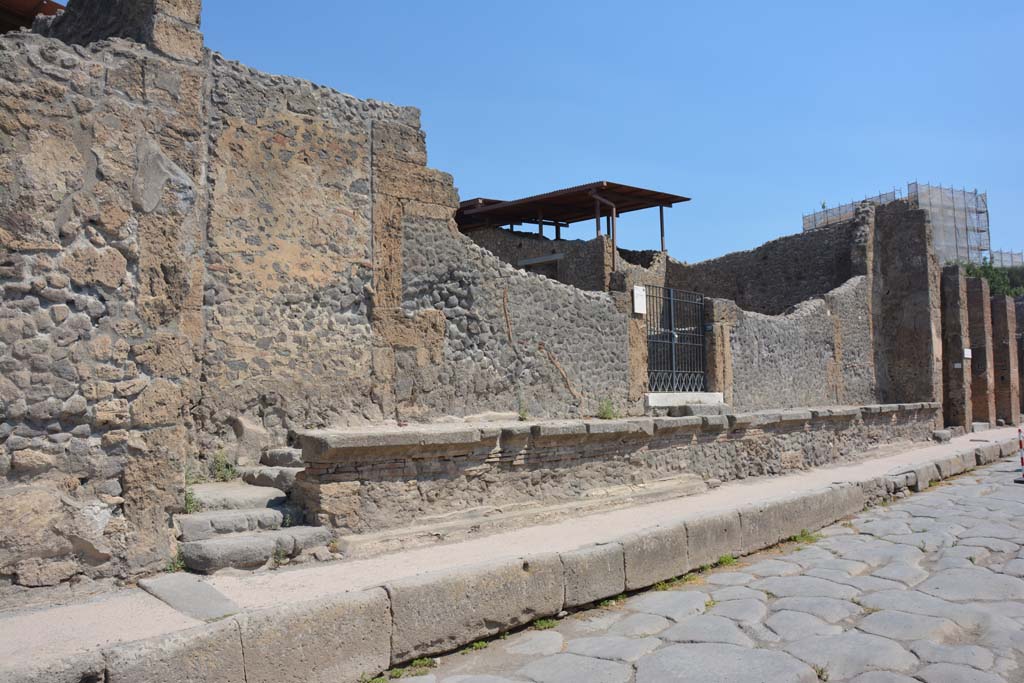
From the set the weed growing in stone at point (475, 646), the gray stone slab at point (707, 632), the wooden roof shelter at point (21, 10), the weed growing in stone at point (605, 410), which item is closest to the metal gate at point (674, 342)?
the weed growing in stone at point (605, 410)

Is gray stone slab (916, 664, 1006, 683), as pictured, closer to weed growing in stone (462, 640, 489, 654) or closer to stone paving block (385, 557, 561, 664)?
stone paving block (385, 557, 561, 664)

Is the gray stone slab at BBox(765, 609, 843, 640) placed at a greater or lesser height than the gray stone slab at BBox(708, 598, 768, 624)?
greater

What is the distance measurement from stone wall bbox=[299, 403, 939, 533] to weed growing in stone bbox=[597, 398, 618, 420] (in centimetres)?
158

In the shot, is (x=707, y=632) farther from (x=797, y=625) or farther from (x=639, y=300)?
(x=639, y=300)

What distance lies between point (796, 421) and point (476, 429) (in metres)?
5.75

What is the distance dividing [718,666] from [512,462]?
9.09ft

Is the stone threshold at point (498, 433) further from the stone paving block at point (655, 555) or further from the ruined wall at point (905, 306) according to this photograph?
the ruined wall at point (905, 306)

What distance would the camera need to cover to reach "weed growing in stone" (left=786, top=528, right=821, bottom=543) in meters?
6.34

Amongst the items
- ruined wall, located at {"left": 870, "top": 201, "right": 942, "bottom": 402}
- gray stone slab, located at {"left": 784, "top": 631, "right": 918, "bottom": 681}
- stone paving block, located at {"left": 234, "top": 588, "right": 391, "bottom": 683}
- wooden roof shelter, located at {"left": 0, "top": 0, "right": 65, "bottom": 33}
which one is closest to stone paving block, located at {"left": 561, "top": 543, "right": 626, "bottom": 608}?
gray stone slab, located at {"left": 784, "top": 631, "right": 918, "bottom": 681}

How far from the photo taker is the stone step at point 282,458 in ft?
20.2

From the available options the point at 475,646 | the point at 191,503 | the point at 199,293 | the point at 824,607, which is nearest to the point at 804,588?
the point at 824,607

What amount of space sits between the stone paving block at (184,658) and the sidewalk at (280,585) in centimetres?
11

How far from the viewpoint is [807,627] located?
3979 millimetres

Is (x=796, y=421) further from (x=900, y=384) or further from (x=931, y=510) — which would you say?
(x=900, y=384)
